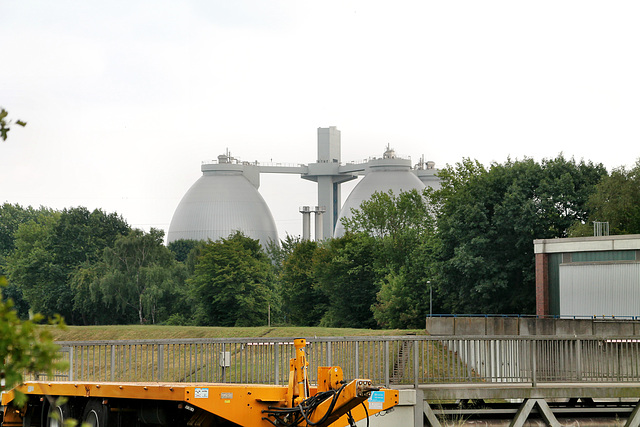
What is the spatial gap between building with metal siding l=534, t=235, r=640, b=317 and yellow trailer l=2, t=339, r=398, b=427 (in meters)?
32.9

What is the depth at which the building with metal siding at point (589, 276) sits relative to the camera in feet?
146

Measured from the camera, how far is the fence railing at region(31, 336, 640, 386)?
18.6 metres

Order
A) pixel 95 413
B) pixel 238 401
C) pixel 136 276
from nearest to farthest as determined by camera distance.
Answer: pixel 238 401 < pixel 95 413 < pixel 136 276

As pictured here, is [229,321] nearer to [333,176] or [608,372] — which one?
[608,372]

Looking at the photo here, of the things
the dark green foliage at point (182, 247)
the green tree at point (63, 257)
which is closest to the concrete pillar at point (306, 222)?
the dark green foliage at point (182, 247)

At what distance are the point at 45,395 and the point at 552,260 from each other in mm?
39695

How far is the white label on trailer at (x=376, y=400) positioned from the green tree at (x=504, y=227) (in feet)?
166

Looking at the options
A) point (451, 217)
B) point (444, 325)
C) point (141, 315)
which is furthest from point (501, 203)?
point (141, 315)

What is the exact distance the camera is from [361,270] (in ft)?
289

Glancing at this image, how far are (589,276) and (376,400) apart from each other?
35264mm

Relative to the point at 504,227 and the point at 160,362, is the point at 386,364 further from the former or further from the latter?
the point at 504,227

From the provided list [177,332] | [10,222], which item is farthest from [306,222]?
[177,332]

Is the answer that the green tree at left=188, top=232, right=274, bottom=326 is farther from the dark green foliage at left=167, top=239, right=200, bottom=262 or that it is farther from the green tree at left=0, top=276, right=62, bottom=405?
the green tree at left=0, top=276, right=62, bottom=405

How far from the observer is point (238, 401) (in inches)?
548
